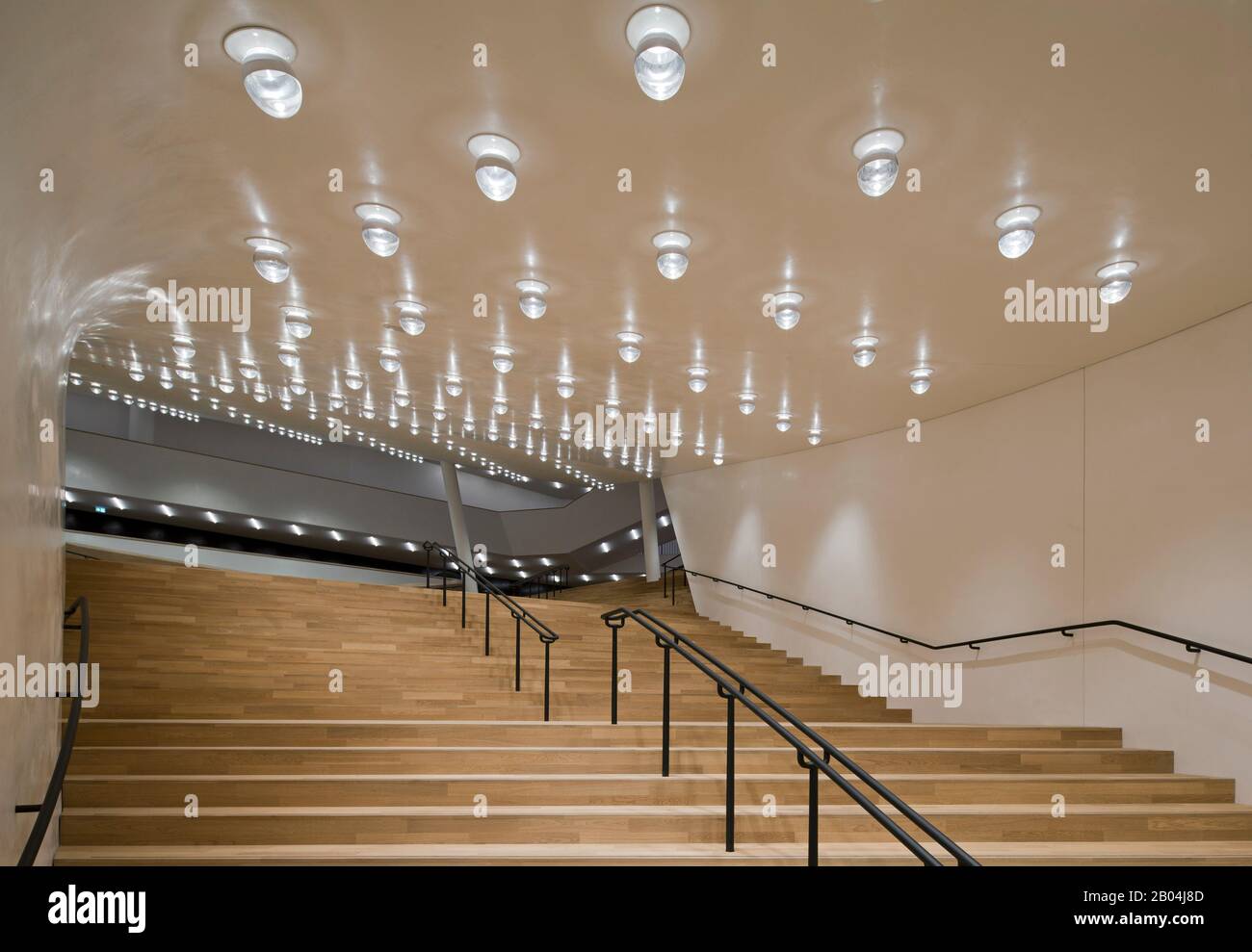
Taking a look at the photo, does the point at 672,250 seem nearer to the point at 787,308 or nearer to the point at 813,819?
the point at 787,308

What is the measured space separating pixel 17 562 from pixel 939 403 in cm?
798

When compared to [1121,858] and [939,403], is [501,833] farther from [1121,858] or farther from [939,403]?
[939,403]

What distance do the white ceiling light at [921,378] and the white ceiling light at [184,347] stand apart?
678 centimetres

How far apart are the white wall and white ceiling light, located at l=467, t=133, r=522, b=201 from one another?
17.2ft

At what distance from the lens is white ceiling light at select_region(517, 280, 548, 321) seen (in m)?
6.03

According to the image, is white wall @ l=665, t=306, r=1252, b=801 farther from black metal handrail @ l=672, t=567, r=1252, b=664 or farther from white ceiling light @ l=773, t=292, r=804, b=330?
white ceiling light @ l=773, t=292, r=804, b=330

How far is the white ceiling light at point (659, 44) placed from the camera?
3203 mm

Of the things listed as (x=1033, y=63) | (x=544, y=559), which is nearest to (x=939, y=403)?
(x=1033, y=63)

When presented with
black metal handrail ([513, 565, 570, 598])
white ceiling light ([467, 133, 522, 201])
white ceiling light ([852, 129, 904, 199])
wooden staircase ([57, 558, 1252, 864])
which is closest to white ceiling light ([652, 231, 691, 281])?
white ceiling light ([467, 133, 522, 201])

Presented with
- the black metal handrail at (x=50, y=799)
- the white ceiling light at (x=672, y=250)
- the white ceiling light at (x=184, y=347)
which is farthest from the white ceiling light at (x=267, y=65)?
the white ceiling light at (x=184, y=347)

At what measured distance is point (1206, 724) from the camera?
6.25m

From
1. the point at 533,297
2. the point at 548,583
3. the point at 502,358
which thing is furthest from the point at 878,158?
the point at 548,583

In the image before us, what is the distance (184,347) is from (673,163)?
6308 millimetres

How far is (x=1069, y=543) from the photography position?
774 centimetres
